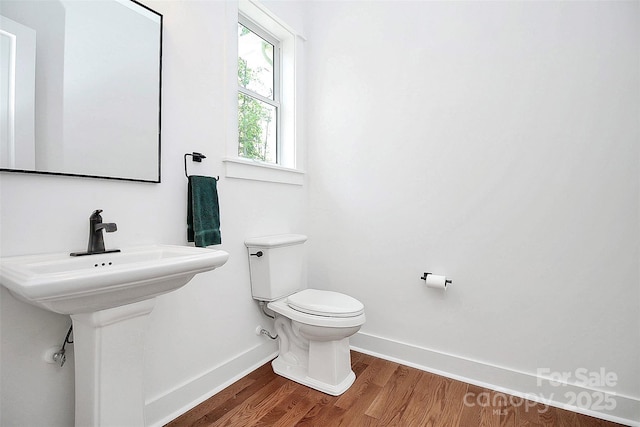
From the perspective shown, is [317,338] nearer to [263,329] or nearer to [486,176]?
[263,329]

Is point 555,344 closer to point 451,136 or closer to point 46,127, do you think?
point 451,136

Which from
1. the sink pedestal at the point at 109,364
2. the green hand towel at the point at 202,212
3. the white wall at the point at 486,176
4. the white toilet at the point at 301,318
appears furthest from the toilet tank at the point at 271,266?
the sink pedestal at the point at 109,364

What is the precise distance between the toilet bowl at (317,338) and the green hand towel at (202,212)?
1.99ft

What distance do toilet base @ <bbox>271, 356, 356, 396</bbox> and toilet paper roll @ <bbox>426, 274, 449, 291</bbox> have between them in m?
0.71

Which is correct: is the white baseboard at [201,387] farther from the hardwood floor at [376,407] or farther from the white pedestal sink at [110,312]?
the white pedestal sink at [110,312]

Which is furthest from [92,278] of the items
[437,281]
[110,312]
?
[437,281]

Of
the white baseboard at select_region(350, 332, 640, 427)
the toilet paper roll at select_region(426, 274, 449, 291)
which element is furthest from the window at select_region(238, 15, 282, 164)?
the white baseboard at select_region(350, 332, 640, 427)

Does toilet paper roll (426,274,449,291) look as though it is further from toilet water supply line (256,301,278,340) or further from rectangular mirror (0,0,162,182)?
rectangular mirror (0,0,162,182)

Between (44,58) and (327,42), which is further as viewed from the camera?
(327,42)

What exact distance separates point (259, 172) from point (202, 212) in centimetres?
54

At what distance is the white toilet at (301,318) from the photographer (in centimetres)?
166

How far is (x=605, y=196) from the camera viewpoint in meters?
1.51

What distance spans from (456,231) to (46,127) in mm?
1975

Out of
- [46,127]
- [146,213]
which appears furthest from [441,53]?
[46,127]
